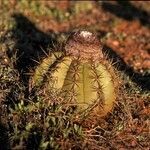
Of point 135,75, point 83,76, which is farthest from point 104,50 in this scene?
point 83,76

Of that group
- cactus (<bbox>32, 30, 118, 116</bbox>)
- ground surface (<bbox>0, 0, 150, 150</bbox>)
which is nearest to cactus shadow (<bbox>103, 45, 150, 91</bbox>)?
ground surface (<bbox>0, 0, 150, 150</bbox>)

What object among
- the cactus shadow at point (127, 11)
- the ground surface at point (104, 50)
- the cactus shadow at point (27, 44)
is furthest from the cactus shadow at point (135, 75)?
the cactus shadow at point (127, 11)

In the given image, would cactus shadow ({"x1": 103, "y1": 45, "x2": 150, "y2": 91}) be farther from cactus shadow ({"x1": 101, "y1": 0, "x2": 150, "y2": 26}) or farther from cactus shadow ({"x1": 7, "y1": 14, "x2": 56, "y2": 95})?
cactus shadow ({"x1": 101, "y1": 0, "x2": 150, "y2": 26})

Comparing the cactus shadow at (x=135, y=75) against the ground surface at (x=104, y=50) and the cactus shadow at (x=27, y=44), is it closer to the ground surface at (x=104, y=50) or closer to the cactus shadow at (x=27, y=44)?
the ground surface at (x=104, y=50)

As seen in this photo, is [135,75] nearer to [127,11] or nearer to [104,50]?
[104,50]

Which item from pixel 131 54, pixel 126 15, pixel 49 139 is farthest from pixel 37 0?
pixel 49 139

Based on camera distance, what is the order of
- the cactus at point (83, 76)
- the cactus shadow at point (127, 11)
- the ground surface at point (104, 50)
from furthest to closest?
the cactus shadow at point (127, 11), the cactus at point (83, 76), the ground surface at point (104, 50)
